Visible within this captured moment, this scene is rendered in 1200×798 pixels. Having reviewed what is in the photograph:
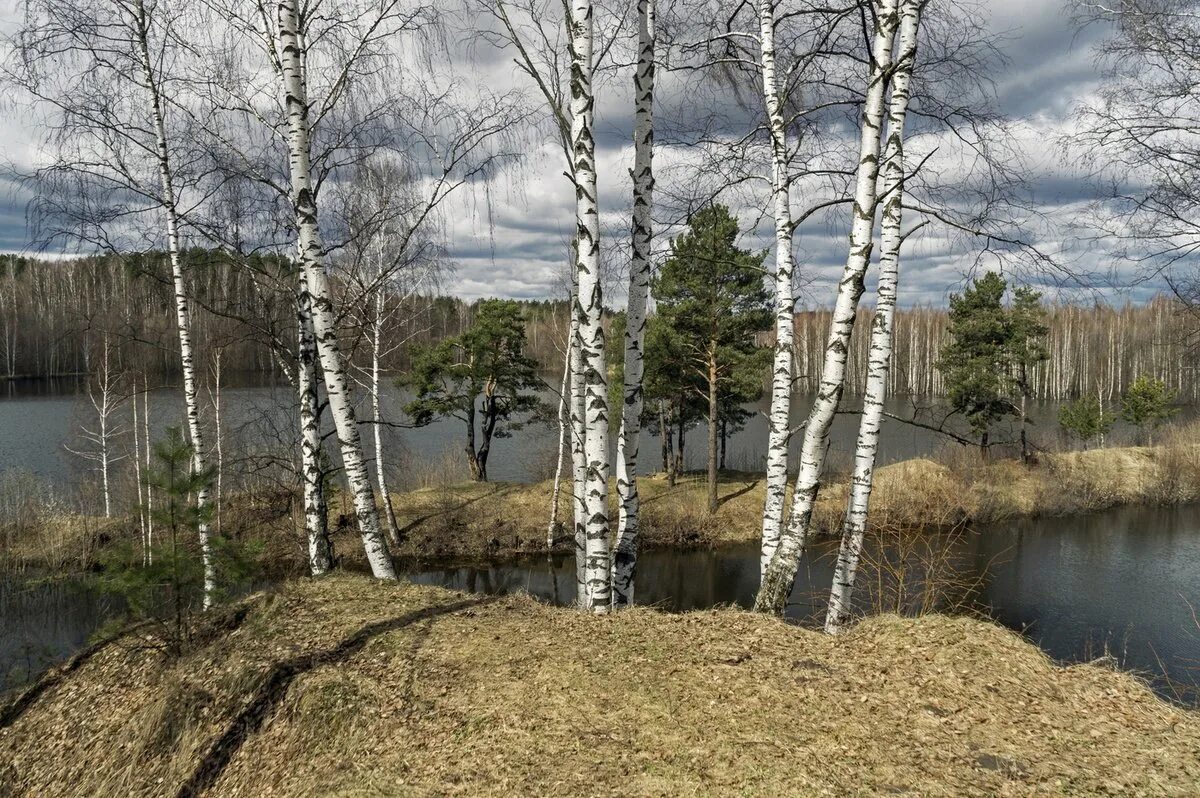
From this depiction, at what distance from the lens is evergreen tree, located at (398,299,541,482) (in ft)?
70.8

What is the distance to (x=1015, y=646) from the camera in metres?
4.82

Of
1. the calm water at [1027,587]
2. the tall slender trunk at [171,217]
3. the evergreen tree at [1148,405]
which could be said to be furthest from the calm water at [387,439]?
the tall slender trunk at [171,217]

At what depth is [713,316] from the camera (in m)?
20.4

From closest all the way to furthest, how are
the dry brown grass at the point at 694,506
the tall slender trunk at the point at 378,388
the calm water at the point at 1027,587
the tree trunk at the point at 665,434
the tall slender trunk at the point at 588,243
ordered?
1. the tall slender trunk at the point at 588,243
2. the calm water at the point at 1027,587
3. the tall slender trunk at the point at 378,388
4. the dry brown grass at the point at 694,506
5. the tree trunk at the point at 665,434

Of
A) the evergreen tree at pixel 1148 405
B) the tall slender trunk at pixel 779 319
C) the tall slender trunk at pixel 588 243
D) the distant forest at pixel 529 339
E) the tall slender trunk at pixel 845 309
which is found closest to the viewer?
the tall slender trunk at pixel 588 243

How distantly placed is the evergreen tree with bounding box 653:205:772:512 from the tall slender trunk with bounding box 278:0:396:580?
48.2 ft

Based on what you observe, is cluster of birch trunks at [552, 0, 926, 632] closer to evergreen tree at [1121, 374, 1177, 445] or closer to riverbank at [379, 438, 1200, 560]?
riverbank at [379, 438, 1200, 560]

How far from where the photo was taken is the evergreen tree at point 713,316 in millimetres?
20328

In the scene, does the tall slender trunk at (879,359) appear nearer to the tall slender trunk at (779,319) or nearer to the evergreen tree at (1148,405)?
the tall slender trunk at (779,319)

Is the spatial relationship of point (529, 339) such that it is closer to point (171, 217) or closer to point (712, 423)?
point (712, 423)

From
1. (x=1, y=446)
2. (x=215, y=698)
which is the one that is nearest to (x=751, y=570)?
(x=215, y=698)

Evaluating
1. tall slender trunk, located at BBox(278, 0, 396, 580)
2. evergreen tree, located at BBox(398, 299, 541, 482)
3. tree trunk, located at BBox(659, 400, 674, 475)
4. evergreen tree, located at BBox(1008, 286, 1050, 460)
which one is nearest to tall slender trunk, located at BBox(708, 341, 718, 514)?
tree trunk, located at BBox(659, 400, 674, 475)

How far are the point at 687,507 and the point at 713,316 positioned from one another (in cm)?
593

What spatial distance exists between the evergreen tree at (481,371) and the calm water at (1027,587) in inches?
230
